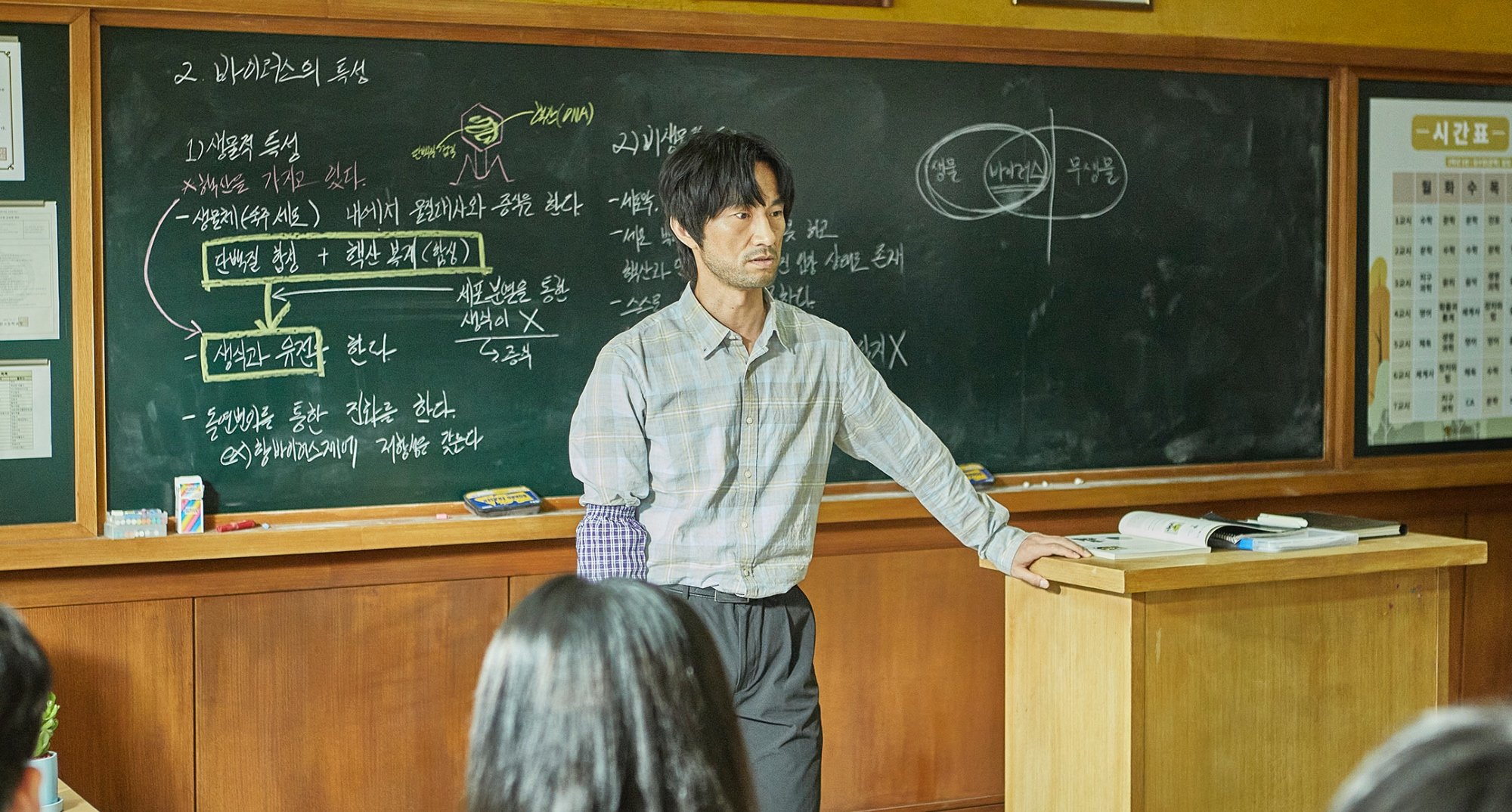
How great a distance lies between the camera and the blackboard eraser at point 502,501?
321 centimetres

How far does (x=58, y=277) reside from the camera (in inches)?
117

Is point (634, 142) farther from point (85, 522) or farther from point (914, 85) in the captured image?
point (85, 522)

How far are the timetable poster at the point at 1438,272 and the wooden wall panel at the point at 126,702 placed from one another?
3.26 meters

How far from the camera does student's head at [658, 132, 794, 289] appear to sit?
2455mm

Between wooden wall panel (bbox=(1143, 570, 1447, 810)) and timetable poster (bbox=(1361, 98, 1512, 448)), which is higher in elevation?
timetable poster (bbox=(1361, 98, 1512, 448))

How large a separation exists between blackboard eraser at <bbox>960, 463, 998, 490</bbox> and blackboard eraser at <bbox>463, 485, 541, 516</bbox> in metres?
1.14

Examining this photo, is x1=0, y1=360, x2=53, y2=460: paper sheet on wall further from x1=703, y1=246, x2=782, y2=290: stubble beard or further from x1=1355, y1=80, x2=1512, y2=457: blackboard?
x1=1355, y1=80, x2=1512, y2=457: blackboard

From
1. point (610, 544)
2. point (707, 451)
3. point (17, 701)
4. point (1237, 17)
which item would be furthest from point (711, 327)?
point (1237, 17)

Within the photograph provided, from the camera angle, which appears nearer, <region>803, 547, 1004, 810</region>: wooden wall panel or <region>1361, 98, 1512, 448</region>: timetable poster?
<region>803, 547, 1004, 810</region>: wooden wall panel

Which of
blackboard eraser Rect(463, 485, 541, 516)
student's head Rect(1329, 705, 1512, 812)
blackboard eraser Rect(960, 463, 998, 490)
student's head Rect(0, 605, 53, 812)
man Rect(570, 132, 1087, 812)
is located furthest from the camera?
blackboard eraser Rect(960, 463, 998, 490)

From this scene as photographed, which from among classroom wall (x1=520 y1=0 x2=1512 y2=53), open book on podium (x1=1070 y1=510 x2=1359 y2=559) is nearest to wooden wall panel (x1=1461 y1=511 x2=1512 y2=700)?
classroom wall (x1=520 y1=0 x2=1512 y2=53)

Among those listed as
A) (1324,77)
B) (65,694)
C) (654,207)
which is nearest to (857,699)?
(654,207)

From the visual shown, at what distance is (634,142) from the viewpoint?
3.36 meters

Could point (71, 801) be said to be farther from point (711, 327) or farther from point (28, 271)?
point (711, 327)
